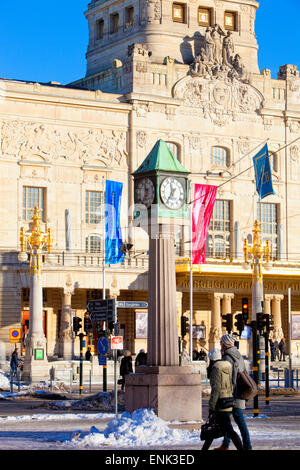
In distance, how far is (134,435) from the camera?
70.1 ft

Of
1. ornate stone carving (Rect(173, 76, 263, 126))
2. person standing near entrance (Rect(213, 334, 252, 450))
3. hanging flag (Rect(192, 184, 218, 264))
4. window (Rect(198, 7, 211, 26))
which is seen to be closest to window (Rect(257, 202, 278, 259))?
ornate stone carving (Rect(173, 76, 263, 126))

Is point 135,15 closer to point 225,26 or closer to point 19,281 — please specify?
point 225,26

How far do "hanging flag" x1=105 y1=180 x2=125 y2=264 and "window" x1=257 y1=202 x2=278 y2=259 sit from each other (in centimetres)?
1508

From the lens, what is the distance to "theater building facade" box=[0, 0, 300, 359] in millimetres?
68312

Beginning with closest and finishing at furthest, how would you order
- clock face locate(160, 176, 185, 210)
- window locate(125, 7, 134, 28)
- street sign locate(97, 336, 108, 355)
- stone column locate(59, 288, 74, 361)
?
clock face locate(160, 176, 185, 210)
street sign locate(97, 336, 108, 355)
stone column locate(59, 288, 74, 361)
window locate(125, 7, 134, 28)

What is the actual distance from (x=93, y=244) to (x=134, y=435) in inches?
1998

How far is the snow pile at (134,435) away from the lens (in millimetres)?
20844

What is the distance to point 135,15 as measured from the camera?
7831 centimetres

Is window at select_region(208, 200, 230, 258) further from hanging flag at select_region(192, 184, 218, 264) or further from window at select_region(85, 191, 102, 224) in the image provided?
hanging flag at select_region(192, 184, 218, 264)

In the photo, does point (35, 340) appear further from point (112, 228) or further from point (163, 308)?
point (163, 308)

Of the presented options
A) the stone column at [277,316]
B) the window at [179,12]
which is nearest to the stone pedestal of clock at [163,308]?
the stone column at [277,316]

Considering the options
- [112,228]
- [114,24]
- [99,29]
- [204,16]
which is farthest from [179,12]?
[112,228]

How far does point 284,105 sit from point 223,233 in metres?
11.4
